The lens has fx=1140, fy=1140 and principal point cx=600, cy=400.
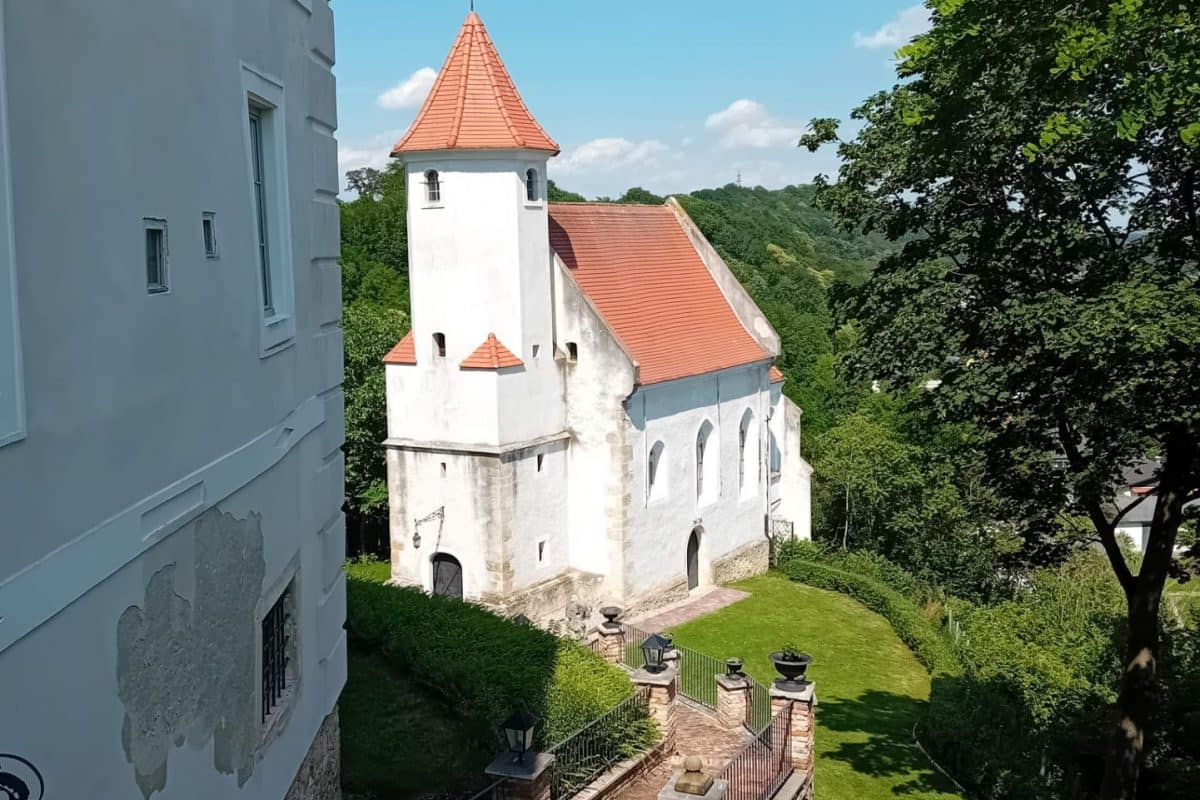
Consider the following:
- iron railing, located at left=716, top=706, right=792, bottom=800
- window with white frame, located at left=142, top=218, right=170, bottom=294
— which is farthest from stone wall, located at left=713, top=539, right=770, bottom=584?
window with white frame, located at left=142, top=218, right=170, bottom=294

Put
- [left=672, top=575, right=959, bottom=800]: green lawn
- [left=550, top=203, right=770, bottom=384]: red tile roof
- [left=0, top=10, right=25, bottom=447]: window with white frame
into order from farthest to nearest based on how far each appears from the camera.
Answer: [left=550, top=203, right=770, bottom=384]: red tile roof < [left=672, top=575, right=959, bottom=800]: green lawn < [left=0, top=10, right=25, bottom=447]: window with white frame

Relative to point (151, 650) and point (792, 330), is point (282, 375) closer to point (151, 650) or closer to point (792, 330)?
point (151, 650)

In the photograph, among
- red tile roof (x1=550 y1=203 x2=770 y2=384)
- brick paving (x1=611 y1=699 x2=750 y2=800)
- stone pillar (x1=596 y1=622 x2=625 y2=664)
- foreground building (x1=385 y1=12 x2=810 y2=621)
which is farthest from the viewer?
red tile roof (x1=550 y1=203 x2=770 y2=384)

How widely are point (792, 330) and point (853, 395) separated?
552cm

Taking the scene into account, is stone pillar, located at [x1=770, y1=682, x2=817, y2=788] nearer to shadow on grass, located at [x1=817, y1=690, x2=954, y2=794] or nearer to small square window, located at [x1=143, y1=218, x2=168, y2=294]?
shadow on grass, located at [x1=817, y1=690, x2=954, y2=794]

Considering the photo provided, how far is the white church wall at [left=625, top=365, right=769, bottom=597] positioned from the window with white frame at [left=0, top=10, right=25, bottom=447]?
23.5 metres

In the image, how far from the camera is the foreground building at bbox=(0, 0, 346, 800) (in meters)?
3.50

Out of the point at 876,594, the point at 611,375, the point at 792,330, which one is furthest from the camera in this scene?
the point at 792,330

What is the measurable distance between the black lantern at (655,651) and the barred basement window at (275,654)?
30.9 feet

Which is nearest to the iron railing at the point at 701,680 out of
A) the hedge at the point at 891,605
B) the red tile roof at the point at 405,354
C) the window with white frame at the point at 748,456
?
the hedge at the point at 891,605

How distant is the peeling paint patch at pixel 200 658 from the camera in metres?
4.34

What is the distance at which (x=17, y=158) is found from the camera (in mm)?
3396

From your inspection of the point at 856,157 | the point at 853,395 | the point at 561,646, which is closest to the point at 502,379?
the point at 561,646

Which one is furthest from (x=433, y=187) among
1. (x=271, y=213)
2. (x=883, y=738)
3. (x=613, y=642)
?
(x=271, y=213)
